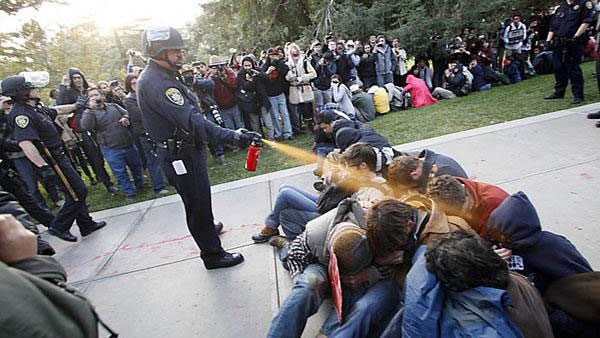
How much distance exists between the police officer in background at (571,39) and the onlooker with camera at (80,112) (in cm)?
748

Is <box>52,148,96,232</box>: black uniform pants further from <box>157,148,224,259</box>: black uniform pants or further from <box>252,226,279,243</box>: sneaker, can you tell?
<box>252,226,279,243</box>: sneaker

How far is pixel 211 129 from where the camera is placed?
229 centimetres

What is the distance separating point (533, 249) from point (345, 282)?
2.98 ft

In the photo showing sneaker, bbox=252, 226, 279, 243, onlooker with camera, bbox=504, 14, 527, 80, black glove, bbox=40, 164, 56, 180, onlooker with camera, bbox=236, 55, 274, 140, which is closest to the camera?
sneaker, bbox=252, 226, 279, 243

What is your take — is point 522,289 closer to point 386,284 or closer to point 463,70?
point 386,284

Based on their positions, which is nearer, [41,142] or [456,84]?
[41,142]

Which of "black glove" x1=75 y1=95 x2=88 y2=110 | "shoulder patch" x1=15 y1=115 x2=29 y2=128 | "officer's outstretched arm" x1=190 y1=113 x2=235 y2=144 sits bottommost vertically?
"officer's outstretched arm" x1=190 y1=113 x2=235 y2=144

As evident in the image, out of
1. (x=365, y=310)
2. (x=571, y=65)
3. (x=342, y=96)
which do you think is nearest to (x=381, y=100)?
(x=342, y=96)

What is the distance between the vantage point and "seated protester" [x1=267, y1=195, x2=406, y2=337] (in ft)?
5.26

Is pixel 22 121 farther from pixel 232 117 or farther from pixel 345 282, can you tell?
pixel 345 282

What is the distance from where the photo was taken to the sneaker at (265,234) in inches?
117

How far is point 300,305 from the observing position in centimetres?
167

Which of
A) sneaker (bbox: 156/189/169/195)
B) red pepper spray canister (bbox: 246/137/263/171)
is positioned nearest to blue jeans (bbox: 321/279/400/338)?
red pepper spray canister (bbox: 246/137/263/171)

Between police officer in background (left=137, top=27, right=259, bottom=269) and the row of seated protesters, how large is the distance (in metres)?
0.98
